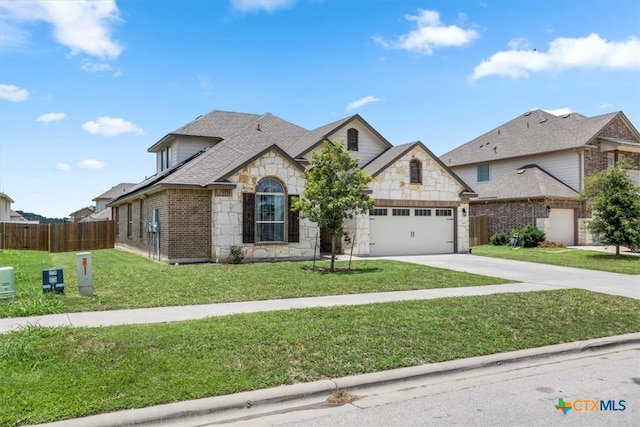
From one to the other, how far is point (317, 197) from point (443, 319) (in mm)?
7726

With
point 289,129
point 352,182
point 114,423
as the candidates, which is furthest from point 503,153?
point 114,423

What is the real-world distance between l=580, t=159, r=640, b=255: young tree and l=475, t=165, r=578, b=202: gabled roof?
5.57 m

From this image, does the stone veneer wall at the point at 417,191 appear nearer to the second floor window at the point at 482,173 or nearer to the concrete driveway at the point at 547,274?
the concrete driveway at the point at 547,274

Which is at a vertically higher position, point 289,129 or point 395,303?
point 289,129

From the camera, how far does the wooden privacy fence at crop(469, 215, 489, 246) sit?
2931 centimetres

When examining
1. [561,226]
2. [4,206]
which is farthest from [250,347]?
[4,206]

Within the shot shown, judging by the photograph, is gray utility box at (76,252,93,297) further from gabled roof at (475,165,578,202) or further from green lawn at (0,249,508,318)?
gabled roof at (475,165,578,202)

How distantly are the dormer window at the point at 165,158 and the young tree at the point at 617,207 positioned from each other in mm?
19934

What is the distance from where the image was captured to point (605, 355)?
290 inches

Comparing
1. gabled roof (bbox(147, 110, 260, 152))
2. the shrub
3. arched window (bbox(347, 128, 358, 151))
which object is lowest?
the shrub

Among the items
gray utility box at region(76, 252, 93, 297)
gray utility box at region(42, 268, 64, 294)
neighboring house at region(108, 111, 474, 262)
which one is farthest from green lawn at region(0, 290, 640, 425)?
neighboring house at region(108, 111, 474, 262)

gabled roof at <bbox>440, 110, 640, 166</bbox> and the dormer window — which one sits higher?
gabled roof at <bbox>440, 110, 640, 166</bbox>

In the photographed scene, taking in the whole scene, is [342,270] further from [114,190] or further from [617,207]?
[114,190]

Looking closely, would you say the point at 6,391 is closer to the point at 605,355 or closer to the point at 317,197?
the point at 605,355
